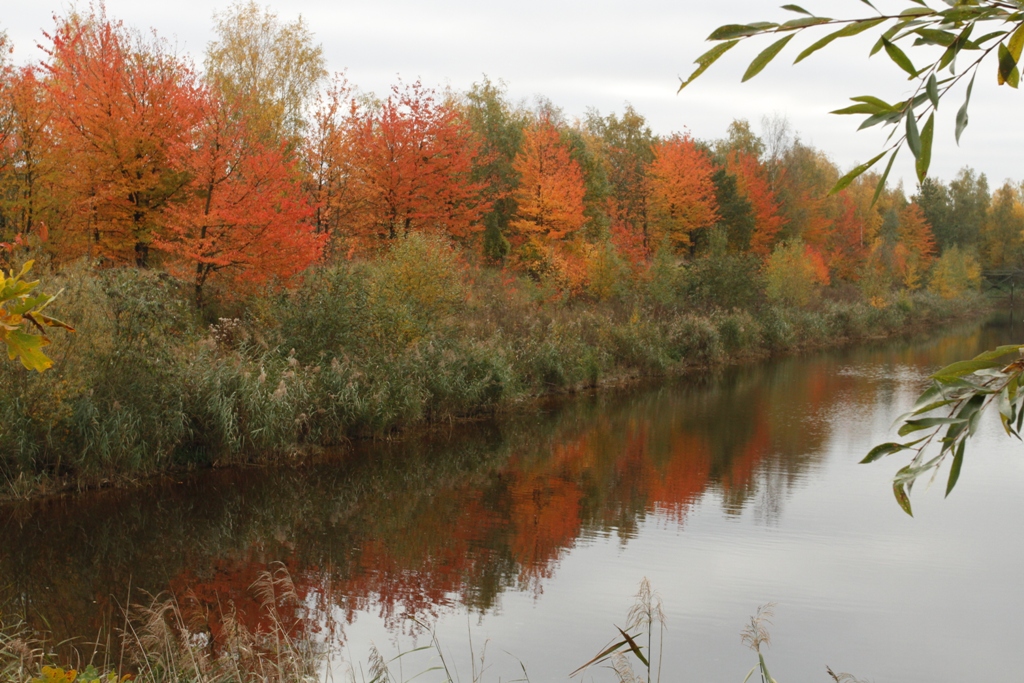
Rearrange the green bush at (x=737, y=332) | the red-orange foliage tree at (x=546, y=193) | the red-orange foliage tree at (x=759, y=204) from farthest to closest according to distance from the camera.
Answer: the red-orange foliage tree at (x=759, y=204) < the green bush at (x=737, y=332) < the red-orange foliage tree at (x=546, y=193)

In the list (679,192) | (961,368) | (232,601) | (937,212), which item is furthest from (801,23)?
(937,212)

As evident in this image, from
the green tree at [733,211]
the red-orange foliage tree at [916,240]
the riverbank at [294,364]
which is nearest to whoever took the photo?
the riverbank at [294,364]

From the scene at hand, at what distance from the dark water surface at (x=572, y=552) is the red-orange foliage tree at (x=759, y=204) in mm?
29222

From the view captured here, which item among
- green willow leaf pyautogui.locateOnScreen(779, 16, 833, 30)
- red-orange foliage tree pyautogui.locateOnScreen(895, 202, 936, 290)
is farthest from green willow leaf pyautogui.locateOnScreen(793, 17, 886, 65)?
red-orange foliage tree pyautogui.locateOnScreen(895, 202, 936, 290)

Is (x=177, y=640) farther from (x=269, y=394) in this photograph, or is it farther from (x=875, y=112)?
(x=875, y=112)

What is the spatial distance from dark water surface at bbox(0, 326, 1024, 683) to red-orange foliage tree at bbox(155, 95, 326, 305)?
170 inches

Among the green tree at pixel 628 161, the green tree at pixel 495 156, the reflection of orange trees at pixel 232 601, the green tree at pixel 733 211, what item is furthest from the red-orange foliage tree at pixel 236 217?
the green tree at pixel 733 211

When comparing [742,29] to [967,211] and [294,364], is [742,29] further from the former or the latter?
[967,211]

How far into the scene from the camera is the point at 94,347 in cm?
1135

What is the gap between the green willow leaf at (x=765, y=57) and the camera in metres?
1.63

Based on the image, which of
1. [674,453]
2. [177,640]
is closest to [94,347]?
[177,640]

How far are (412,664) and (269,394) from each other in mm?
6612

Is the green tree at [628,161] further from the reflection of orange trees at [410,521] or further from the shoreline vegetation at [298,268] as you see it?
the reflection of orange trees at [410,521]

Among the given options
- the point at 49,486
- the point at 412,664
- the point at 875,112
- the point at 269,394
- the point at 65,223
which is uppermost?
the point at 65,223
